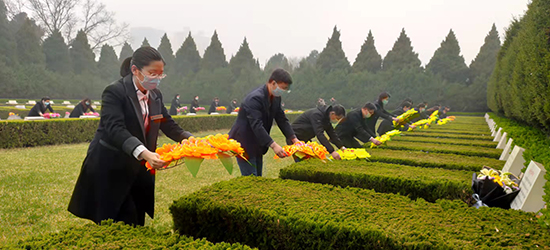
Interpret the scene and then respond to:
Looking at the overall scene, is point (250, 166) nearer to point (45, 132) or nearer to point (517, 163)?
point (517, 163)

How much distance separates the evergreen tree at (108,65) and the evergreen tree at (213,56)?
35.9ft

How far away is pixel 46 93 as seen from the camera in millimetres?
31562

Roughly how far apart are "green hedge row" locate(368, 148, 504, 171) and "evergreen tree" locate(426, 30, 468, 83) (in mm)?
34731

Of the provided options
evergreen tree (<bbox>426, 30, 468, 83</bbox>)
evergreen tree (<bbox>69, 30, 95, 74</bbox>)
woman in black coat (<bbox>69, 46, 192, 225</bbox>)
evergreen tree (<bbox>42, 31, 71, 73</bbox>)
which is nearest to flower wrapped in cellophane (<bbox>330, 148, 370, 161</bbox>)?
woman in black coat (<bbox>69, 46, 192, 225</bbox>)

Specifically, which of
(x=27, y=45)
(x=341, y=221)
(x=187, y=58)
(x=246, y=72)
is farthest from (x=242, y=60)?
(x=341, y=221)

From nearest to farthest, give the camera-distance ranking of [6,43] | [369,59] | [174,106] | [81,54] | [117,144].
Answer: [117,144] < [174,106] < [6,43] < [81,54] < [369,59]

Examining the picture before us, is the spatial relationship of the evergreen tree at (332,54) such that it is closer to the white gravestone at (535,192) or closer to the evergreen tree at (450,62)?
the evergreen tree at (450,62)

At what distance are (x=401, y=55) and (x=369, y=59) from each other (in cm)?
376

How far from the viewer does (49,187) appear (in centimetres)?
563

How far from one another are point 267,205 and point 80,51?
42653 millimetres

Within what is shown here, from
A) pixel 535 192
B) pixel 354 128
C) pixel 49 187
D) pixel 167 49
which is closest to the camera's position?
pixel 535 192

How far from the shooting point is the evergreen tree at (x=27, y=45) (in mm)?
33531

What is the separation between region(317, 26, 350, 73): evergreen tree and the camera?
132ft

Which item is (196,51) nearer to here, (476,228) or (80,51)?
(80,51)
